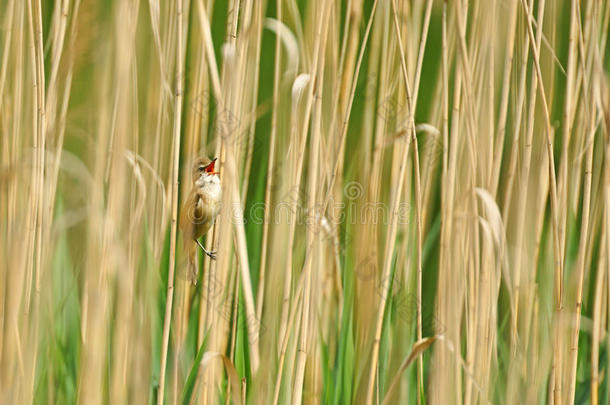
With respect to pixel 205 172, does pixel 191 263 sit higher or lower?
lower

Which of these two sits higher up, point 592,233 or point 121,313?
point 592,233

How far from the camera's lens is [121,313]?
85 cm

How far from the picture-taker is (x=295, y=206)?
0.94 m

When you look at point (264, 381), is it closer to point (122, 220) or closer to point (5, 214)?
point (122, 220)

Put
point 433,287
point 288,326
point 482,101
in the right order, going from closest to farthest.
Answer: point 288,326 < point 482,101 < point 433,287

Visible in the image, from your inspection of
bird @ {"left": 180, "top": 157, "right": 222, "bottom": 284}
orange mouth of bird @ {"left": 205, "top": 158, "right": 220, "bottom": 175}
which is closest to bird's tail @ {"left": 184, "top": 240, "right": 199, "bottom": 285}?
bird @ {"left": 180, "top": 157, "right": 222, "bottom": 284}

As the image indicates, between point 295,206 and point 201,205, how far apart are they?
0.15m

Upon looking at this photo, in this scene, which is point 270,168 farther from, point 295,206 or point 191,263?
point 191,263

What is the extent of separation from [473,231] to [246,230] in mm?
375

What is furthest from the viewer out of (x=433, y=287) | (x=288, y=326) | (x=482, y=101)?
(x=433, y=287)

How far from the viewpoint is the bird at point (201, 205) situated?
0.91 m

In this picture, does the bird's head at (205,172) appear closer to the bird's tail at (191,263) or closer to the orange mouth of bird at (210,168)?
the orange mouth of bird at (210,168)

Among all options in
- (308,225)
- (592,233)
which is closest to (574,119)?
(592,233)

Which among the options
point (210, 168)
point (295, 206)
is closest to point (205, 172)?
point (210, 168)
